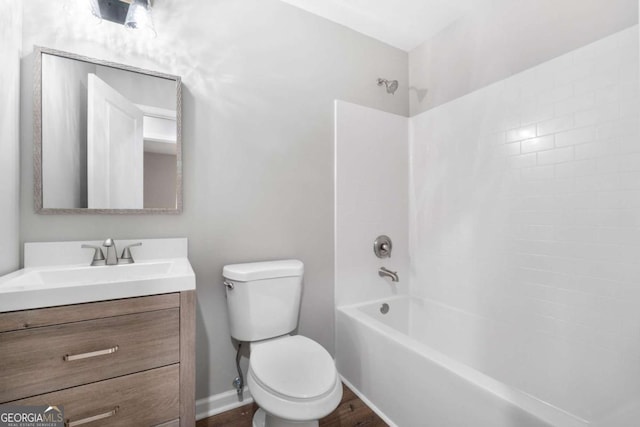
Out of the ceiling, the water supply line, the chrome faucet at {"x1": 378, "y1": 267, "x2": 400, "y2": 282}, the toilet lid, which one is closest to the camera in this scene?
the toilet lid

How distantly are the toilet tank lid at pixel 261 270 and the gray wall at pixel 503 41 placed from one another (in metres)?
1.66

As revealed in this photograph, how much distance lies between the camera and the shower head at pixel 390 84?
220 centimetres

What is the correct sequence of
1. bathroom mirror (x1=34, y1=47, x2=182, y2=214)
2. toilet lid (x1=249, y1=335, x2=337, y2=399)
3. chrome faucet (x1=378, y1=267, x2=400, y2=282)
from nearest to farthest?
1. toilet lid (x1=249, y1=335, x2=337, y2=399)
2. bathroom mirror (x1=34, y1=47, x2=182, y2=214)
3. chrome faucet (x1=378, y1=267, x2=400, y2=282)

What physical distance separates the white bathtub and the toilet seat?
0.41 m

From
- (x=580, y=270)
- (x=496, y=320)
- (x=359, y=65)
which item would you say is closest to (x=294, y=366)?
(x=496, y=320)

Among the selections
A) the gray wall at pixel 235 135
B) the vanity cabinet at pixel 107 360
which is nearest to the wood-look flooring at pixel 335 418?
the gray wall at pixel 235 135

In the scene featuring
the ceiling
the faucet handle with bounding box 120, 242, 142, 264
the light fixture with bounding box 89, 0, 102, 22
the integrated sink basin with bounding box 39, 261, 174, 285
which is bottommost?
the integrated sink basin with bounding box 39, 261, 174, 285

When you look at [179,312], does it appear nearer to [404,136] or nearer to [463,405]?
[463,405]

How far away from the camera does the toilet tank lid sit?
4.98 feet

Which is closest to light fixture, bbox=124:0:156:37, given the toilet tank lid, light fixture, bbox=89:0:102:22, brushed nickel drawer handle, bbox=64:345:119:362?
light fixture, bbox=89:0:102:22

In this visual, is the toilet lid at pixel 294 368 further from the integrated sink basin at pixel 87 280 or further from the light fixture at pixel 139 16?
the light fixture at pixel 139 16

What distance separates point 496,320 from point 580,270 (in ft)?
1.82

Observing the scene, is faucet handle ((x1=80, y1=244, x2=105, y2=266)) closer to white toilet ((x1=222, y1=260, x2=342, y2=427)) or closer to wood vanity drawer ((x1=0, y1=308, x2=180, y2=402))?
wood vanity drawer ((x1=0, y1=308, x2=180, y2=402))

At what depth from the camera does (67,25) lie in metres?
1.34
